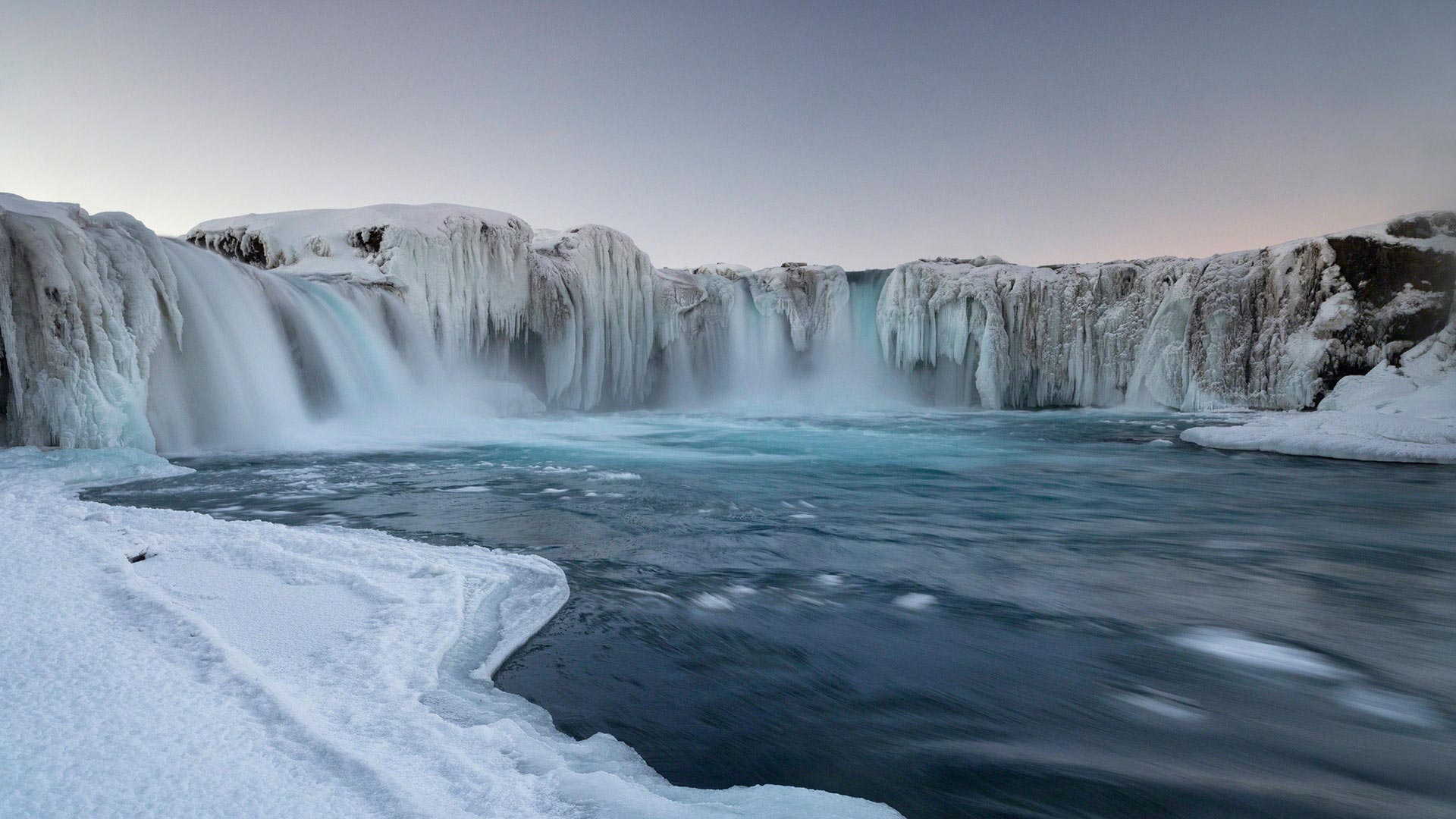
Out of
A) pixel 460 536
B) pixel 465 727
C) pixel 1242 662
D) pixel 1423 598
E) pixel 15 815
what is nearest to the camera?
pixel 15 815

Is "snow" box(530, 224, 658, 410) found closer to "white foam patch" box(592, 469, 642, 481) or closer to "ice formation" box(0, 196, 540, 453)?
"ice formation" box(0, 196, 540, 453)

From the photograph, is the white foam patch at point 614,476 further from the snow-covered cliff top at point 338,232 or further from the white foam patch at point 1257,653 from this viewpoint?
the snow-covered cliff top at point 338,232

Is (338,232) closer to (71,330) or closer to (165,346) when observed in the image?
(165,346)

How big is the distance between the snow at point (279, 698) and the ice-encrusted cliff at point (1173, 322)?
55.1 ft

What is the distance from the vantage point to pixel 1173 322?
16797mm

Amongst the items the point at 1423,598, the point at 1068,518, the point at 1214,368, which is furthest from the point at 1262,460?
the point at 1214,368

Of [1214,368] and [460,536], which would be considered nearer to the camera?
[460,536]

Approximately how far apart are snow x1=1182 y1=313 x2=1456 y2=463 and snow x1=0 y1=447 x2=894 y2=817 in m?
9.76

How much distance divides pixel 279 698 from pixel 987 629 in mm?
2356

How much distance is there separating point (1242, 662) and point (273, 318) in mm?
10946

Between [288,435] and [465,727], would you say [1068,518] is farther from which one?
[288,435]

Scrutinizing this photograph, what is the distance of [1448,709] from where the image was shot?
2.18 m

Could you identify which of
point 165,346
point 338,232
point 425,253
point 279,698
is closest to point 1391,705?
point 279,698

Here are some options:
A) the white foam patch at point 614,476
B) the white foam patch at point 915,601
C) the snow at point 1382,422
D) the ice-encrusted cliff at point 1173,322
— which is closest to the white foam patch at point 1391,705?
the white foam patch at point 915,601
